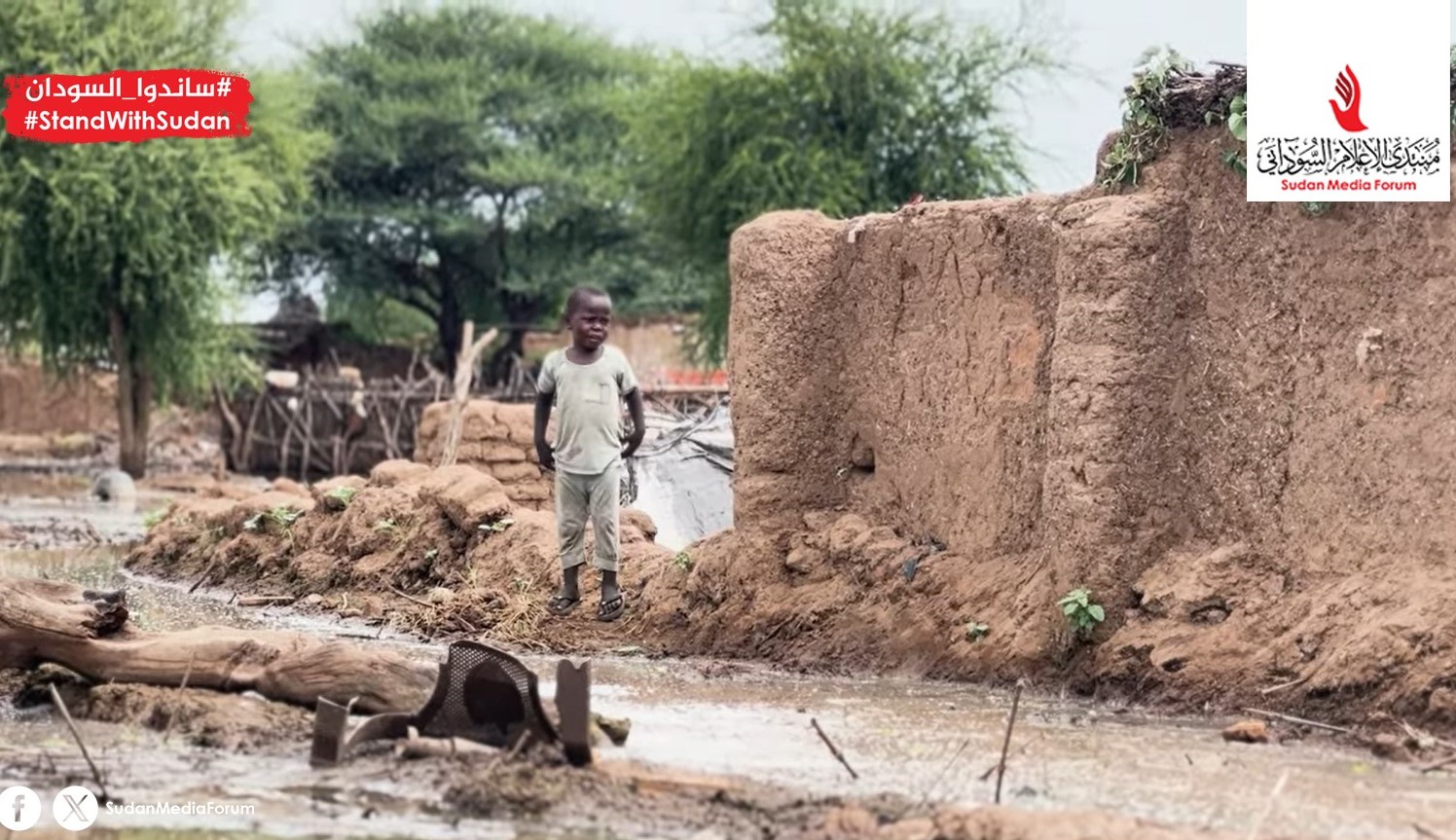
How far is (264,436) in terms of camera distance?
3166 centimetres

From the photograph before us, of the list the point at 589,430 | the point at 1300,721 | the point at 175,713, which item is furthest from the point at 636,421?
the point at 1300,721

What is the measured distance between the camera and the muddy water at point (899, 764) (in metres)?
6.30

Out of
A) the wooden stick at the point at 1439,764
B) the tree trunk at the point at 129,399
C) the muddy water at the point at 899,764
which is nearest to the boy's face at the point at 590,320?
the muddy water at the point at 899,764

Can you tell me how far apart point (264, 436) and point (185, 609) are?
64.1 feet

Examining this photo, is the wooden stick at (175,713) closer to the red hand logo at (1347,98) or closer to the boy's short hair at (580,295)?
the boy's short hair at (580,295)

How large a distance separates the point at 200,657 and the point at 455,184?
122ft

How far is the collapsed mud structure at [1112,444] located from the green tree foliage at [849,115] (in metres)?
20.4

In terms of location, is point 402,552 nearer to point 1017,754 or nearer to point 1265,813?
point 1017,754

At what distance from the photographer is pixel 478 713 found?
723 centimetres

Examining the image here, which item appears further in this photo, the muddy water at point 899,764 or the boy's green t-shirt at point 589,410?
the boy's green t-shirt at point 589,410

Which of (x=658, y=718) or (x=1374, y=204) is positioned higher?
(x=1374, y=204)

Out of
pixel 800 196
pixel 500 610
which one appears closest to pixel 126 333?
pixel 800 196

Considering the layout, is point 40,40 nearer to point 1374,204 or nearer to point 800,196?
point 800,196

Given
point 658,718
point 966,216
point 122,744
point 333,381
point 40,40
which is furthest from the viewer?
point 333,381
